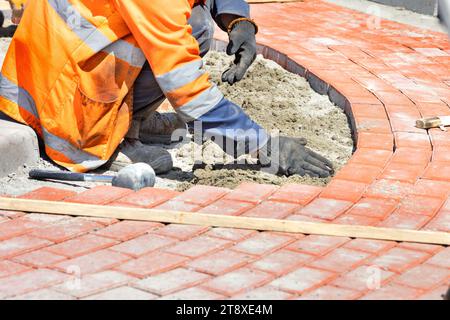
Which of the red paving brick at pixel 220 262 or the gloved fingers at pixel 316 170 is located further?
the gloved fingers at pixel 316 170

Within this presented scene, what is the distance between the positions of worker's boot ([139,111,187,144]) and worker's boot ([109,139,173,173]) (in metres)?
0.29

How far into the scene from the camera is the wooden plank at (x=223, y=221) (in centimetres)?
327

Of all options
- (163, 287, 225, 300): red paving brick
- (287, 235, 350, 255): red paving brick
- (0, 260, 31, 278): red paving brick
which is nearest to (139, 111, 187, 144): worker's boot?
(287, 235, 350, 255): red paving brick

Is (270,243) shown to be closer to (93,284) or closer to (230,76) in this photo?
(93,284)

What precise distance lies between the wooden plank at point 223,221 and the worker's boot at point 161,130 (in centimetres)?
145

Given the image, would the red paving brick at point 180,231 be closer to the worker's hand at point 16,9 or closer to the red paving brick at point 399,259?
the red paving brick at point 399,259

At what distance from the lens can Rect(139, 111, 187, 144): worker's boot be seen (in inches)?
194

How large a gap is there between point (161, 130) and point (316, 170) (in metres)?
1.11

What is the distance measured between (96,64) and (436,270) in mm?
1979

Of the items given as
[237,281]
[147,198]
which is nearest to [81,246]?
[147,198]

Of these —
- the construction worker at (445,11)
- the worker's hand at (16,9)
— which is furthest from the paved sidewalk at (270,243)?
the worker's hand at (16,9)

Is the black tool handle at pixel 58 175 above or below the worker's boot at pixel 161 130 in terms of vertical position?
above

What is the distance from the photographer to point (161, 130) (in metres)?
4.95
